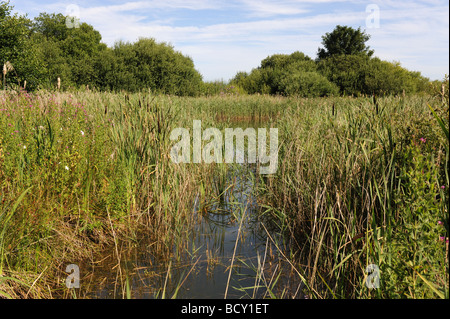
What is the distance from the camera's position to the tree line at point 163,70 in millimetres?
11750

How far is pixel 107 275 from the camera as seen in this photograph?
121 inches

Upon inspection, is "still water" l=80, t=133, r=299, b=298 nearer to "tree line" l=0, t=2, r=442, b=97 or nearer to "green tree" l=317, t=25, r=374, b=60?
"tree line" l=0, t=2, r=442, b=97

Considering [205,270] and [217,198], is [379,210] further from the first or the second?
[217,198]

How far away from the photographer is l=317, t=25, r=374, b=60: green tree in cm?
3132

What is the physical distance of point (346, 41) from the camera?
3158 centimetres

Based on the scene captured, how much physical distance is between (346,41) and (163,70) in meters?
19.2

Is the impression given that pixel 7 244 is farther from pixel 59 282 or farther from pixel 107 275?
pixel 107 275

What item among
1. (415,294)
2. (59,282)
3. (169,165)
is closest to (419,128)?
(415,294)

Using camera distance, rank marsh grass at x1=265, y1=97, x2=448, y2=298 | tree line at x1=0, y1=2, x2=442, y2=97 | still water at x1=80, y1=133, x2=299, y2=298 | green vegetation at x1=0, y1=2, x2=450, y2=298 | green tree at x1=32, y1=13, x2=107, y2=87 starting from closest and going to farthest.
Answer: marsh grass at x1=265, y1=97, x2=448, y2=298 → green vegetation at x1=0, y1=2, x2=450, y2=298 → still water at x1=80, y1=133, x2=299, y2=298 → tree line at x1=0, y1=2, x2=442, y2=97 → green tree at x1=32, y1=13, x2=107, y2=87

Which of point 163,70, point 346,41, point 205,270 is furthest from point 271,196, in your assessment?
point 346,41

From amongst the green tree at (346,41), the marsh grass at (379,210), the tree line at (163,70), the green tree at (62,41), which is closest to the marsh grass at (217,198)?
the marsh grass at (379,210)

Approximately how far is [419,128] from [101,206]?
309 centimetres

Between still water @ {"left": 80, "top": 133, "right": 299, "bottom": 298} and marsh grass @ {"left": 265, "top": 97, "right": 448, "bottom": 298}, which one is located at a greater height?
marsh grass @ {"left": 265, "top": 97, "right": 448, "bottom": 298}

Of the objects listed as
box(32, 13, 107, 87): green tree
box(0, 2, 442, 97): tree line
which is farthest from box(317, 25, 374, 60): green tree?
box(32, 13, 107, 87): green tree
